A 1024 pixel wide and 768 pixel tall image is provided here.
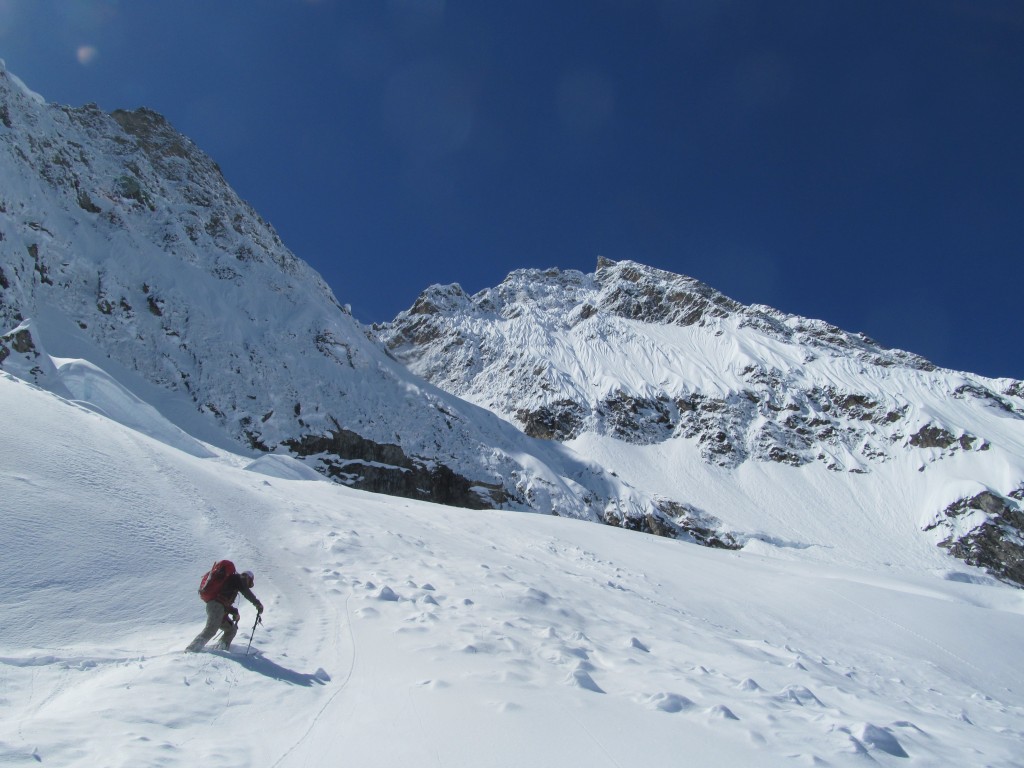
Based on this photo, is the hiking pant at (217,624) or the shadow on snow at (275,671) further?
the hiking pant at (217,624)

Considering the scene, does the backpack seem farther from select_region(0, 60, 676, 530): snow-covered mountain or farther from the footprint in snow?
select_region(0, 60, 676, 530): snow-covered mountain

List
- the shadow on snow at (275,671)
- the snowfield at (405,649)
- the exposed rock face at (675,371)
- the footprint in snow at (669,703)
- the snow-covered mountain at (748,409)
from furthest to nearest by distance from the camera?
the exposed rock face at (675,371)
the snow-covered mountain at (748,409)
the shadow on snow at (275,671)
the footprint in snow at (669,703)
the snowfield at (405,649)

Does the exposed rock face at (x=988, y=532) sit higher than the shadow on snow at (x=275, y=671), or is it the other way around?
the exposed rock face at (x=988, y=532)

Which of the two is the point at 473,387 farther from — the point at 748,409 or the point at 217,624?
the point at 217,624

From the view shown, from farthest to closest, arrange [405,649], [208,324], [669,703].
A: [208,324] → [405,649] → [669,703]

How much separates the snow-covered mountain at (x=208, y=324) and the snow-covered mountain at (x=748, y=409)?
19815 millimetres

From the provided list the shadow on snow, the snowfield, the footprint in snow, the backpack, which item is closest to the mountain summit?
the snowfield

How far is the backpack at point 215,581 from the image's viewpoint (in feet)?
20.4

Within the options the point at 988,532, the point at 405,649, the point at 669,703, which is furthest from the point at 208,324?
the point at 988,532

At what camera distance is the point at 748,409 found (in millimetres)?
85438

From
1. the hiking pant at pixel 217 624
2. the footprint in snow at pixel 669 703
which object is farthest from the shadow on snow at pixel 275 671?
the footprint in snow at pixel 669 703

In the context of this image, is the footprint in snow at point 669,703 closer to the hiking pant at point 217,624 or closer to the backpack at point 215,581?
the hiking pant at point 217,624

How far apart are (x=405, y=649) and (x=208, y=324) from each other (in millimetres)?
46427

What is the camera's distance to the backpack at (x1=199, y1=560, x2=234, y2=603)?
6.21m
